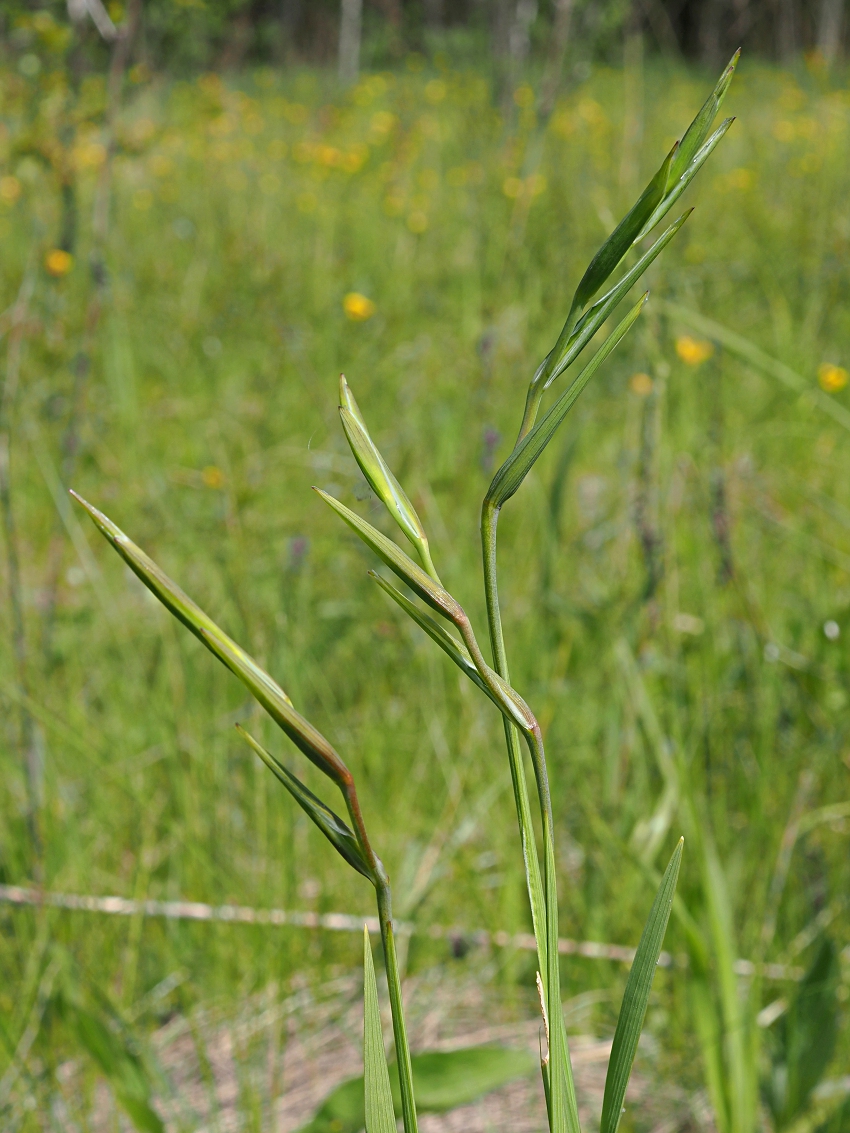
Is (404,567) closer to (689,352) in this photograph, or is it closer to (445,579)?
(445,579)

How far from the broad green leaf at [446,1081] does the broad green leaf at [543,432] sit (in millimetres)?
570

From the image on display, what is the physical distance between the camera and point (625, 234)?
225 millimetres

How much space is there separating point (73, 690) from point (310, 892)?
484mm

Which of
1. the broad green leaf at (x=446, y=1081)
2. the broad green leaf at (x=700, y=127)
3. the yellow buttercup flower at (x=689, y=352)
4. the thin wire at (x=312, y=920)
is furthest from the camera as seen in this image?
the yellow buttercup flower at (x=689, y=352)

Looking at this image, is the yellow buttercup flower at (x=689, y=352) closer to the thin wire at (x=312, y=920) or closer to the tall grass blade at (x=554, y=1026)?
the thin wire at (x=312, y=920)

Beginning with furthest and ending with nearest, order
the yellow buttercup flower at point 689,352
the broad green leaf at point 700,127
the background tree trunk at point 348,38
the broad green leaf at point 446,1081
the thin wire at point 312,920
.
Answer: the background tree trunk at point 348,38, the yellow buttercup flower at point 689,352, the thin wire at point 312,920, the broad green leaf at point 446,1081, the broad green leaf at point 700,127

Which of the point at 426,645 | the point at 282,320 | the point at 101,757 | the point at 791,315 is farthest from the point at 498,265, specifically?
the point at 101,757

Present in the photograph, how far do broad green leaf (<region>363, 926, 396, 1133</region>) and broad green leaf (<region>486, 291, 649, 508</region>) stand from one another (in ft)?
0.42

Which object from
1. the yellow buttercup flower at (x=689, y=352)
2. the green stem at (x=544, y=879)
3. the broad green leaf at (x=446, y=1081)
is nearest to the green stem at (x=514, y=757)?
the green stem at (x=544, y=879)

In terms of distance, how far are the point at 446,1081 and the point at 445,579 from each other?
83 centimetres

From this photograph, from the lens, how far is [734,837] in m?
1.06

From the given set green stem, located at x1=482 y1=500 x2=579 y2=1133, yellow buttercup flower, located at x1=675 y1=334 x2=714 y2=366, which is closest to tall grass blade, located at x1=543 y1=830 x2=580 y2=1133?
green stem, located at x1=482 y1=500 x2=579 y2=1133

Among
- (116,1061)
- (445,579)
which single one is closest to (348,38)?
(445,579)

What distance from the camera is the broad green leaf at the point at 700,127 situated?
21 centimetres
